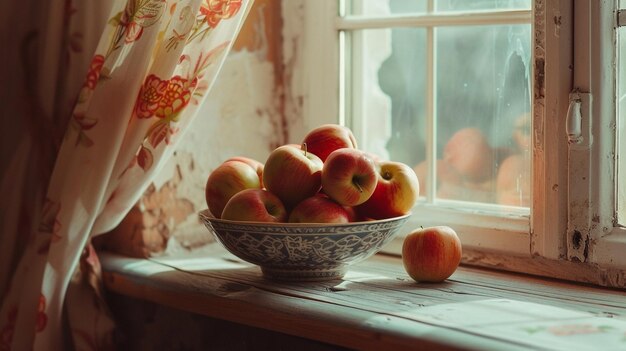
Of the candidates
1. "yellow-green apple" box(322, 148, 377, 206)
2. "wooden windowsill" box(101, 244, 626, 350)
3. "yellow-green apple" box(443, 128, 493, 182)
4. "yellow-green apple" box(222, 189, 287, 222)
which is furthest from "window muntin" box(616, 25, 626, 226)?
"yellow-green apple" box(222, 189, 287, 222)

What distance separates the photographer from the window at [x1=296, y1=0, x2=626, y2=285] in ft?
4.23

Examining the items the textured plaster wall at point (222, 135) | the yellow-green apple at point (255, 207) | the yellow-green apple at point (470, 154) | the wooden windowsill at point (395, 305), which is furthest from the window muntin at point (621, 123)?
the textured plaster wall at point (222, 135)

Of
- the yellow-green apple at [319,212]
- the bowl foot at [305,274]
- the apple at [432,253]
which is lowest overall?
the bowl foot at [305,274]

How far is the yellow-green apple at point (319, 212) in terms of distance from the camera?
1.28 m

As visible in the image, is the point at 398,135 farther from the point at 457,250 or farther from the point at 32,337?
the point at 32,337

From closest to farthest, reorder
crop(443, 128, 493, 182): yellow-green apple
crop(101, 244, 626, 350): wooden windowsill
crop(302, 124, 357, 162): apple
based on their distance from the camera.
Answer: crop(101, 244, 626, 350): wooden windowsill, crop(302, 124, 357, 162): apple, crop(443, 128, 493, 182): yellow-green apple

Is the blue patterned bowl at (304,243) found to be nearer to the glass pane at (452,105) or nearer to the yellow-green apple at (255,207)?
the yellow-green apple at (255,207)

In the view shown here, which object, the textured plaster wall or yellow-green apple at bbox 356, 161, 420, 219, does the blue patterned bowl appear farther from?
the textured plaster wall

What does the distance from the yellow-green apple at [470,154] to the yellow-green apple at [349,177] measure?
0.30 meters

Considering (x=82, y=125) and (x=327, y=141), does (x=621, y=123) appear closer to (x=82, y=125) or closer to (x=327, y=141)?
(x=327, y=141)

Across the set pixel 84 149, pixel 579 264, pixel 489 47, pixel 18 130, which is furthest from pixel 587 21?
pixel 18 130

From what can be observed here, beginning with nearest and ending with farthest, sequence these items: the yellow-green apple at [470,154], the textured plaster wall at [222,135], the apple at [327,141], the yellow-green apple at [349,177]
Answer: the yellow-green apple at [349,177] < the apple at [327,141] < the yellow-green apple at [470,154] < the textured plaster wall at [222,135]

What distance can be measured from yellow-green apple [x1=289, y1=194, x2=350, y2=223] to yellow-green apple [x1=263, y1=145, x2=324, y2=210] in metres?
0.03

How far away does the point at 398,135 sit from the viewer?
163cm
